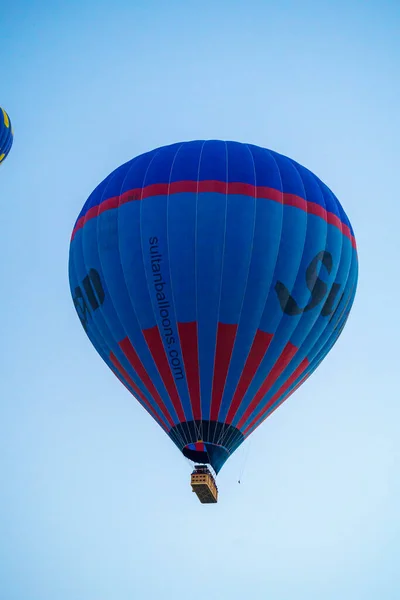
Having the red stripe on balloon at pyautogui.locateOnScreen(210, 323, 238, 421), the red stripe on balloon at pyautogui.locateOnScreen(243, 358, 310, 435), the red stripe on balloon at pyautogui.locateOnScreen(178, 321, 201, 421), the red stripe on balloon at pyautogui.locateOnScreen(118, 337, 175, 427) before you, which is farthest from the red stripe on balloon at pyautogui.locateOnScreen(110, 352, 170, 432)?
the red stripe on balloon at pyautogui.locateOnScreen(243, 358, 310, 435)

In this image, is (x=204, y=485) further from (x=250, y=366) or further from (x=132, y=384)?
(x=132, y=384)

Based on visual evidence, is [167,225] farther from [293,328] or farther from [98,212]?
[293,328]

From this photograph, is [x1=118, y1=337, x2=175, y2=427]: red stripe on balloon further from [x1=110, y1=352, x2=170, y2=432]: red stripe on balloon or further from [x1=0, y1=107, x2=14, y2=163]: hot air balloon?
[x1=0, y1=107, x2=14, y2=163]: hot air balloon

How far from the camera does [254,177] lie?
15.7 meters

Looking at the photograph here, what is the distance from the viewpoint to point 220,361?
15.2 metres

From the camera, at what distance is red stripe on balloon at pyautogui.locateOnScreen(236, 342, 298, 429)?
51.3ft

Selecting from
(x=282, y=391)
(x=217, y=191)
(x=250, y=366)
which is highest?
(x=217, y=191)

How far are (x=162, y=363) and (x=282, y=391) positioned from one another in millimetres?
2437

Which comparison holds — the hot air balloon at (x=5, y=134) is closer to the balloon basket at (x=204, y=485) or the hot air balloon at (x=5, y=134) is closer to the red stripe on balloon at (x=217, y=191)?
the red stripe on balloon at (x=217, y=191)

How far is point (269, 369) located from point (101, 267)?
3.49 m

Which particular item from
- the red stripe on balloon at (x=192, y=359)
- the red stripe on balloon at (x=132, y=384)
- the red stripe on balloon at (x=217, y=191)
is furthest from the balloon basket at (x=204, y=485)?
the red stripe on balloon at (x=217, y=191)

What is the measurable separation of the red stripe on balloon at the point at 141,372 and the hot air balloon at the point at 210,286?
2 cm

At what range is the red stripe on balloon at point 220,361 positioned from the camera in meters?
15.2

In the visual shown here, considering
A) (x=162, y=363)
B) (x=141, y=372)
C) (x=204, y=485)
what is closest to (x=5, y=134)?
(x=141, y=372)
